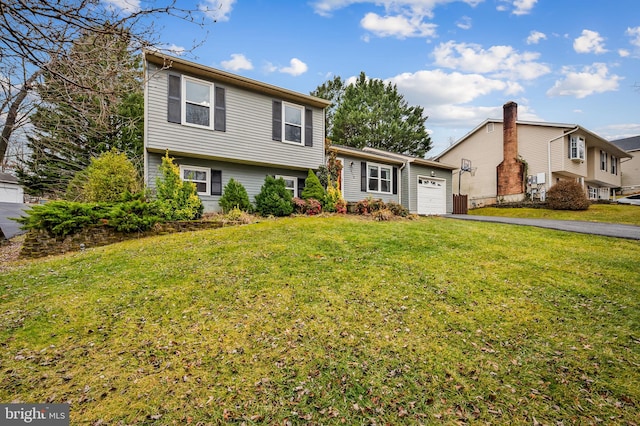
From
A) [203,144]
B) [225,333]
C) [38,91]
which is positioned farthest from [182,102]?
[225,333]

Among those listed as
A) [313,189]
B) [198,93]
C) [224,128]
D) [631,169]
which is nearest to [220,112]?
[224,128]

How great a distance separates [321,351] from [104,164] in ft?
33.4

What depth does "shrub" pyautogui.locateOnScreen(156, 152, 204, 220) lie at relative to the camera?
30.3ft

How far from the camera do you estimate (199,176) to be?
36.4ft

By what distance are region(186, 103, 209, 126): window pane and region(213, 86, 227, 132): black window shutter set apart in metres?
0.31

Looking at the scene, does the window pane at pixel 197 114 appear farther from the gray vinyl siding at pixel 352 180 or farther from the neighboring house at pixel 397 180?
the gray vinyl siding at pixel 352 180

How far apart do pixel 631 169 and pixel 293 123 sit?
3754 cm

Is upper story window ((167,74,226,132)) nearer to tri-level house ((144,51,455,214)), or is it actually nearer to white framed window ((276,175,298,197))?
tri-level house ((144,51,455,214))

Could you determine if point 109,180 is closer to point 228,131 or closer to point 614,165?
point 228,131

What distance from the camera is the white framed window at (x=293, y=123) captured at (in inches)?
488

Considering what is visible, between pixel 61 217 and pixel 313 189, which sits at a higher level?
pixel 313 189

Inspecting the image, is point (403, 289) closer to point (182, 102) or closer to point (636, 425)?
point (636, 425)

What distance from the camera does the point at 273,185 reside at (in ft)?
37.8

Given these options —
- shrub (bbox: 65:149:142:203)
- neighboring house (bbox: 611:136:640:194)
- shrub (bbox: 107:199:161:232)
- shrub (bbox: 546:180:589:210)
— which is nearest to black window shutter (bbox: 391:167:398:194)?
shrub (bbox: 546:180:589:210)
